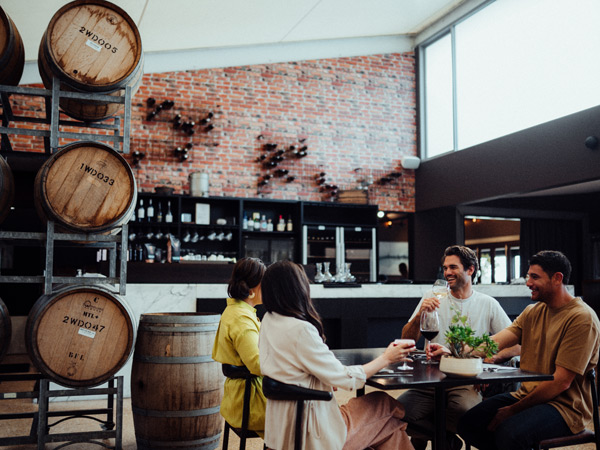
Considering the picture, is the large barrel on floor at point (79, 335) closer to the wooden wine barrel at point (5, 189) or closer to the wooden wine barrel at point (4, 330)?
the wooden wine barrel at point (4, 330)

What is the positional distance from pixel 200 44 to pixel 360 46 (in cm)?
282

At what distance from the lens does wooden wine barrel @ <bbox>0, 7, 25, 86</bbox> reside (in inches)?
121

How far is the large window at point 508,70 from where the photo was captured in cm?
711

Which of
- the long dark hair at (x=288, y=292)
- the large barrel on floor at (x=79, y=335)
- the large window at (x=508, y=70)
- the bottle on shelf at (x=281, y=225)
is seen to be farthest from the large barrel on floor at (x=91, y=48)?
the large window at (x=508, y=70)

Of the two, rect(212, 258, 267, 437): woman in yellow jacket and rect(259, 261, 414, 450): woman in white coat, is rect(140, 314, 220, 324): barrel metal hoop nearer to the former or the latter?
rect(212, 258, 267, 437): woman in yellow jacket

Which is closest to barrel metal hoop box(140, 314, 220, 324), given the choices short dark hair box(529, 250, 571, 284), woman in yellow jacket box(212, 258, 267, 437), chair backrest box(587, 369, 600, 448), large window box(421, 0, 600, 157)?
woman in yellow jacket box(212, 258, 267, 437)

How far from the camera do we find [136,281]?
6066 mm

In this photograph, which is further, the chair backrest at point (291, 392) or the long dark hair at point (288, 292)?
the long dark hair at point (288, 292)

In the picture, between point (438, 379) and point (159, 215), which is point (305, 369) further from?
point (159, 215)

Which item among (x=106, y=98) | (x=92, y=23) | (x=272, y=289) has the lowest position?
(x=272, y=289)

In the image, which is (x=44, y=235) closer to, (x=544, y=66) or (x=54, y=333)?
(x=54, y=333)

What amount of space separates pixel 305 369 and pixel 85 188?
166 centimetres

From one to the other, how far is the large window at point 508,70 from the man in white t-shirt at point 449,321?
4638 millimetres

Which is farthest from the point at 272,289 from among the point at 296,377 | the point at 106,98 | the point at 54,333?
the point at 106,98
